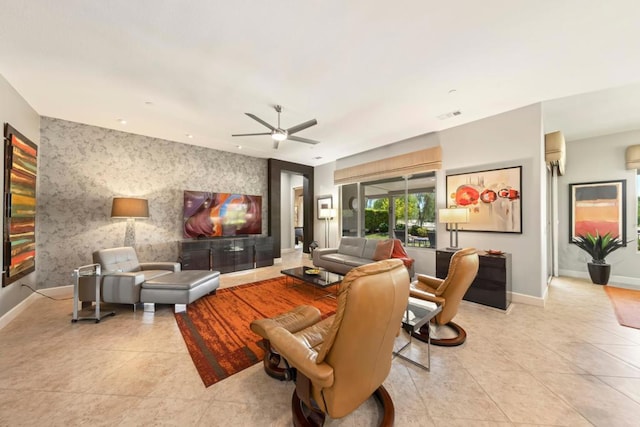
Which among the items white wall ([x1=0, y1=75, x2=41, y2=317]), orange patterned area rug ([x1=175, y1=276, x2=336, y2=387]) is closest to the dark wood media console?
orange patterned area rug ([x1=175, y1=276, x2=336, y2=387])

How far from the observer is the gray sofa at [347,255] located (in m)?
4.60

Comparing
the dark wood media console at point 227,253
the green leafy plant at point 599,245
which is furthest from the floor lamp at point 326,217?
the green leafy plant at point 599,245

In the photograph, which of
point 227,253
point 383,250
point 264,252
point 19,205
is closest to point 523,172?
point 383,250

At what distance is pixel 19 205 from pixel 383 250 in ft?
18.0

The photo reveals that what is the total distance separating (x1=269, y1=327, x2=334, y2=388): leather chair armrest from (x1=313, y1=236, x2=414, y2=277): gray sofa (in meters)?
3.18

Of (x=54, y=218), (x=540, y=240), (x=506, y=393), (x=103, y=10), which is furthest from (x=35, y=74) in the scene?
(x=540, y=240)

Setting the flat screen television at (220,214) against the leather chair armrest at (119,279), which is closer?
the leather chair armrest at (119,279)

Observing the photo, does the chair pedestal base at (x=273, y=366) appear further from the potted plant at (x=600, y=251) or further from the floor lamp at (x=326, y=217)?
the potted plant at (x=600, y=251)

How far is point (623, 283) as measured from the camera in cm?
437

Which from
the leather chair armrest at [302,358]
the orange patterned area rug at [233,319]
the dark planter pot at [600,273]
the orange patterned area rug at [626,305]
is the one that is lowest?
the orange patterned area rug at [233,319]

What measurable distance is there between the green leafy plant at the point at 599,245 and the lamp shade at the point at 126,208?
8161 millimetres

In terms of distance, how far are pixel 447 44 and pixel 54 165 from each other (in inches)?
229

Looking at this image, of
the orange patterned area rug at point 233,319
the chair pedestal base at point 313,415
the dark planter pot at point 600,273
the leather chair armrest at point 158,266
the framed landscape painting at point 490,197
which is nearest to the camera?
the chair pedestal base at point 313,415

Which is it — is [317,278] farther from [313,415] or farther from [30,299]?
[30,299]
